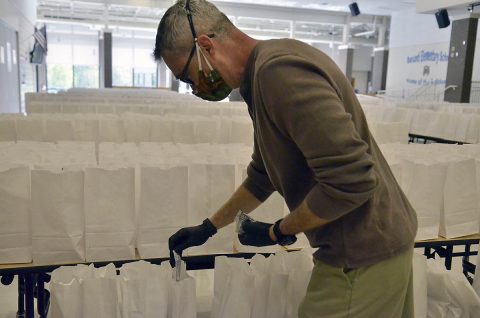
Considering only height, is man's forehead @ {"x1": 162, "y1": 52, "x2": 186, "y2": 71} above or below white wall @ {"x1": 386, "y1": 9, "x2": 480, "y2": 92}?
below

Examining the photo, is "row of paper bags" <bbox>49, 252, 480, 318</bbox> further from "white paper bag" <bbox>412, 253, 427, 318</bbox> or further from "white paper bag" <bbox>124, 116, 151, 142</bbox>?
"white paper bag" <bbox>124, 116, 151, 142</bbox>

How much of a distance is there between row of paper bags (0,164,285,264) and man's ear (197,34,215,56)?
2.28 ft

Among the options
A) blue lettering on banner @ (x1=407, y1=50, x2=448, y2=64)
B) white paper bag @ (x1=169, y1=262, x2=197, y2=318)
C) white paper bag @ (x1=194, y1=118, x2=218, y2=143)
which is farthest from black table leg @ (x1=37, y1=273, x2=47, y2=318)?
blue lettering on banner @ (x1=407, y1=50, x2=448, y2=64)

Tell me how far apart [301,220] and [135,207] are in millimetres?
869

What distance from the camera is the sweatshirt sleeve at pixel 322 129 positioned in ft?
3.20

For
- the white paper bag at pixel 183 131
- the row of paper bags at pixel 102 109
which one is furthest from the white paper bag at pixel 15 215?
the row of paper bags at pixel 102 109

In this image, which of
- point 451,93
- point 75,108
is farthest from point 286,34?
point 75,108

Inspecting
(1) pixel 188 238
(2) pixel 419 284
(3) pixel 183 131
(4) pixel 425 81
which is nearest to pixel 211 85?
(1) pixel 188 238

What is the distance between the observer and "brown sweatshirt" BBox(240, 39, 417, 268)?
981 mm

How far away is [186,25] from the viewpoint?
1141mm

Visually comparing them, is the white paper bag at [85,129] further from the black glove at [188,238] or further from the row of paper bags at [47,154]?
the black glove at [188,238]

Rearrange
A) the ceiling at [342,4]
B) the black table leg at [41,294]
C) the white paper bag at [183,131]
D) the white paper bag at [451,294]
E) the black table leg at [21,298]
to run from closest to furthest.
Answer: the white paper bag at [451,294] → the black table leg at [41,294] → the black table leg at [21,298] → the white paper bag at [183,131] → the ceiling at [342,4]

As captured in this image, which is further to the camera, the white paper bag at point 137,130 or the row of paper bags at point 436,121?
the row of paper bags at point 436,121

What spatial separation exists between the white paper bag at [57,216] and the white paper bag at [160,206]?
0.23m
